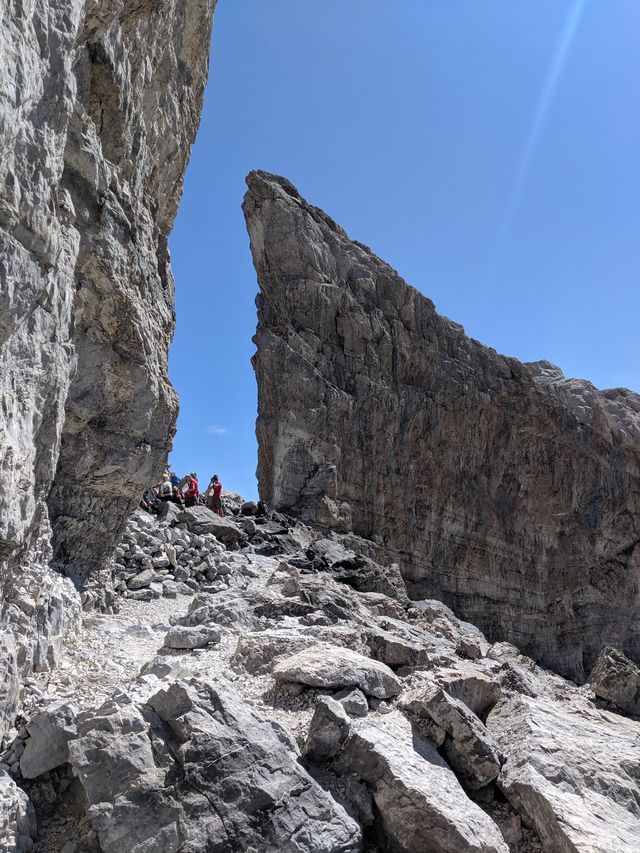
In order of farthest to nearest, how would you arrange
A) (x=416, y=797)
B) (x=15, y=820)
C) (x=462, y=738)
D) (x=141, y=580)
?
(x=141, y=580)
(x=462, y=738)
(x=416, y=797)
(x=15, y=820)

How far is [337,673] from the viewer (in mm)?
5316

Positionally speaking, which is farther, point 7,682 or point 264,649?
point 264,649

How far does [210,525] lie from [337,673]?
27.2ft

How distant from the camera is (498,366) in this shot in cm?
3512

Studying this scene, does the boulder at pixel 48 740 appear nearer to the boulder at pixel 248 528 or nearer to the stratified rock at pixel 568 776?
the stratified rock at pixel 568 776

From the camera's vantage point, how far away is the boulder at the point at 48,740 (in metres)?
3.70

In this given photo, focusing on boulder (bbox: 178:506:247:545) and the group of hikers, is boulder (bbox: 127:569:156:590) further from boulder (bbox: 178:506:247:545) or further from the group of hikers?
boulder (bbox: 178:506:247:545)

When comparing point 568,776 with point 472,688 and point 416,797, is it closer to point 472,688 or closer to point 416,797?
point 472,688

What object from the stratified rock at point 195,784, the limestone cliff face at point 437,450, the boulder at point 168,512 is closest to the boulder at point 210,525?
the boulder at point 168,512

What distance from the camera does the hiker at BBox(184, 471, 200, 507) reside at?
48.2ft

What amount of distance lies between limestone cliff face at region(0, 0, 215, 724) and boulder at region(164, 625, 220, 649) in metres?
1.23

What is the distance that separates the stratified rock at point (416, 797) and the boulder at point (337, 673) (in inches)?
28.2

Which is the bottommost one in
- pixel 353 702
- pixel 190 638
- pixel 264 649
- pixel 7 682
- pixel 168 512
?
pixel 7 682

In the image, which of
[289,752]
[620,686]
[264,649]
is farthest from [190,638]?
[620,686]
